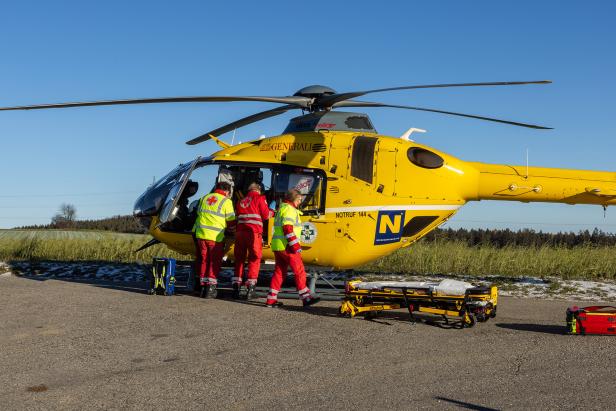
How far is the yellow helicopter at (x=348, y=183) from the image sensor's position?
1168cm

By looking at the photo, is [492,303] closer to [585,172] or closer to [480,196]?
[480,196]

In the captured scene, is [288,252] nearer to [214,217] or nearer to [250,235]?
[250,235]

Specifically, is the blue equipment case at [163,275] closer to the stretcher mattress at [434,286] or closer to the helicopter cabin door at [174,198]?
the helicopter cabin door at [174,198]

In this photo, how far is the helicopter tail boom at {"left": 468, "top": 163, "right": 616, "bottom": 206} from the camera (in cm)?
1227

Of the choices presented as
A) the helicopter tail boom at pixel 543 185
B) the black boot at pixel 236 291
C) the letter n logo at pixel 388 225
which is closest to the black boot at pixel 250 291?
the black boot at pixel 236 291

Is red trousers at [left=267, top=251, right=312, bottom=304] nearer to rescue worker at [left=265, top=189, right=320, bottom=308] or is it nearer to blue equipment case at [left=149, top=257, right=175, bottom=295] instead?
rescue worker at [left=265, top=189, right=320, bottom=308]

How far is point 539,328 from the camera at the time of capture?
8797mm

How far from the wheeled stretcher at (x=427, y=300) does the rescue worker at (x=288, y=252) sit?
3.41ft

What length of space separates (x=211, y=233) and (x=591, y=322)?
624cm

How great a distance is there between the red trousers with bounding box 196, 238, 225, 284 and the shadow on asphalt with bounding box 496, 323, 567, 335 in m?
4.93

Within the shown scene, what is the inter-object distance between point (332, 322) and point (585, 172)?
6.60 meters

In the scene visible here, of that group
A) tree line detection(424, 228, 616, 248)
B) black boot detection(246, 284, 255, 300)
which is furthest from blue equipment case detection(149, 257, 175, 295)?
tree line detection(424, 228, 616, 248)

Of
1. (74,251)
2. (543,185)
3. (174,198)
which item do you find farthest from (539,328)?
(74,251)

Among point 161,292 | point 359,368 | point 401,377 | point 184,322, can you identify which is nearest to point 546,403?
point 401,377
